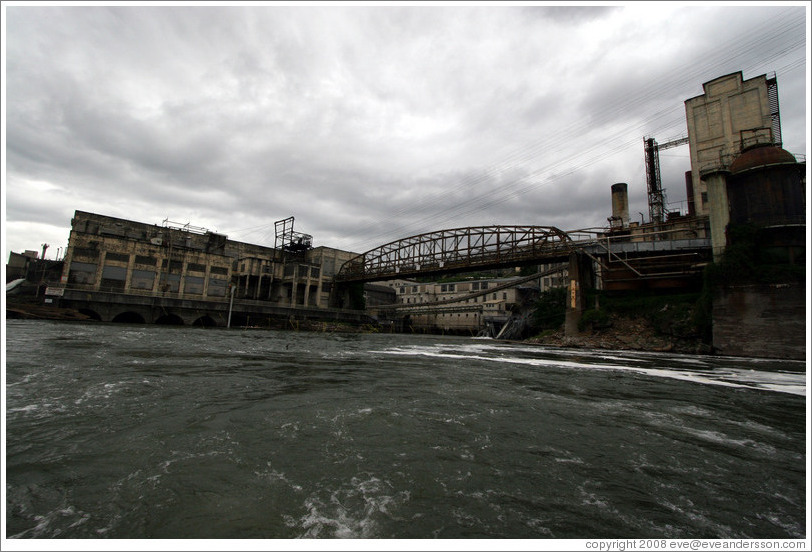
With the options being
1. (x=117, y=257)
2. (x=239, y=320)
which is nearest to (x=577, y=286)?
(x=239, y=320)

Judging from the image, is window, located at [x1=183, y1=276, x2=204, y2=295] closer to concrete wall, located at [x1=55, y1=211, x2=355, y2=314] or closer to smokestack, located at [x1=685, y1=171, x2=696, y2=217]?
concrete wall, located at [x1=55, y1=211, x2=355, y2=314]

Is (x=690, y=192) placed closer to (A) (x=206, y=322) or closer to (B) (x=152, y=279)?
(A) (x=206, y=322)

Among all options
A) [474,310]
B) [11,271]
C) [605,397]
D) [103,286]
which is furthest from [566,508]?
[11,271]

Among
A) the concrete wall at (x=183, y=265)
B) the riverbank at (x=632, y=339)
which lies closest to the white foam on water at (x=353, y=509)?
the riverbank at (x=632, y=339)

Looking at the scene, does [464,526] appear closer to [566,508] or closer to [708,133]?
[566,508]

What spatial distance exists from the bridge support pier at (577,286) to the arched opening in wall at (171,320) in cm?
4504

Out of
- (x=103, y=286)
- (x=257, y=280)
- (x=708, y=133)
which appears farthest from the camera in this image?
(x=257, y=280)

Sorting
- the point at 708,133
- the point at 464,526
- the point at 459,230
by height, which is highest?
the point at 708,133

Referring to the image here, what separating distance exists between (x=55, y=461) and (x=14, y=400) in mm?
3729

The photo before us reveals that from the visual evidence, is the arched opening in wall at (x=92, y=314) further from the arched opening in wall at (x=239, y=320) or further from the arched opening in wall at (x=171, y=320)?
the arched opening in wall at (x=239, y=320)

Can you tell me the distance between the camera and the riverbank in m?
27.5

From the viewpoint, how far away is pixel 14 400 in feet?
21.1

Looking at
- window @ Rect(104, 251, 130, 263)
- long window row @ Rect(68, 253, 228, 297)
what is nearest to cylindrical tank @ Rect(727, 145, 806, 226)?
long window row @ Rect(68, 253, 228, 297)

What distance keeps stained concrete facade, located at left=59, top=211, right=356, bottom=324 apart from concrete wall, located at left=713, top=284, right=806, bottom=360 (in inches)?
1990
